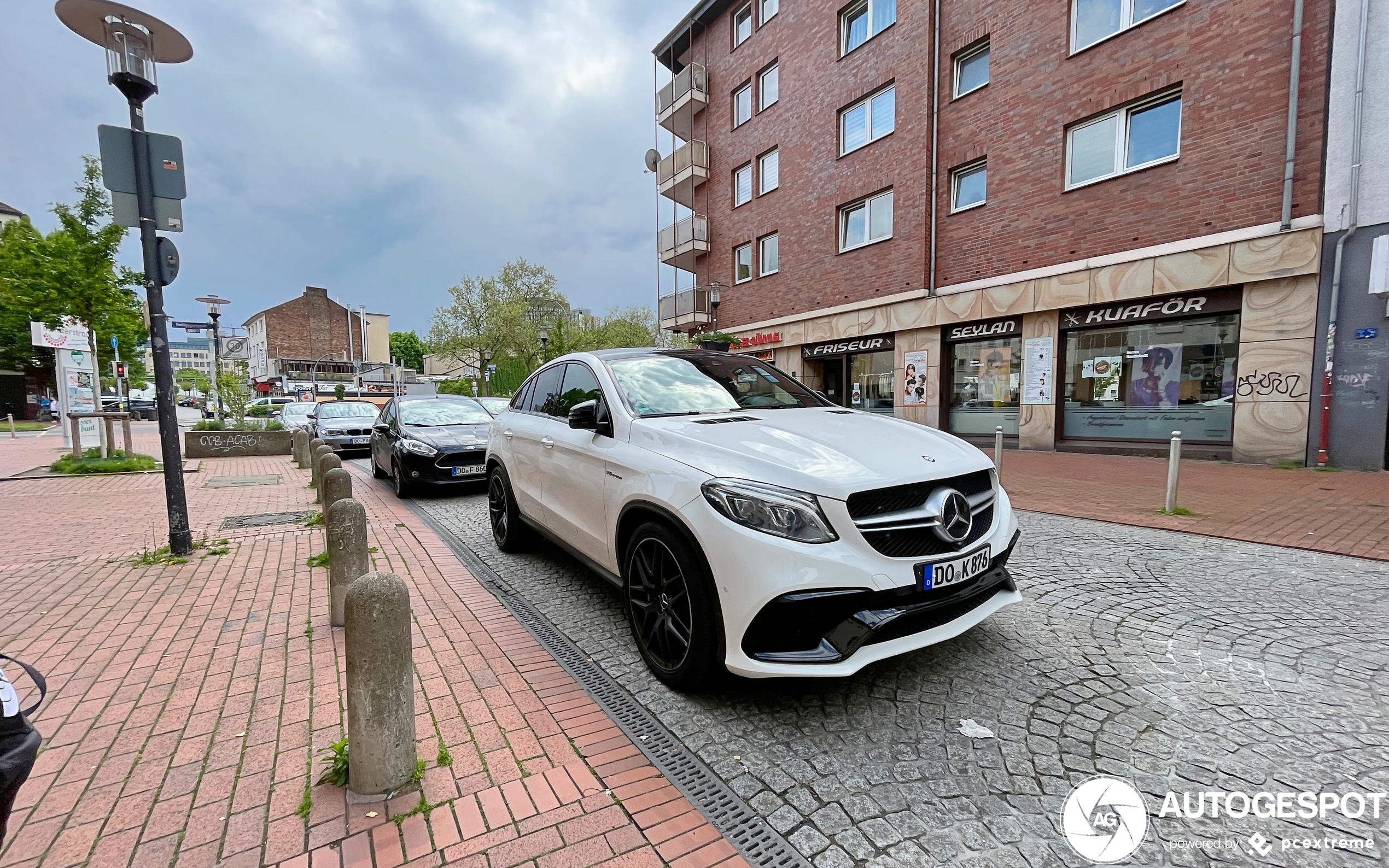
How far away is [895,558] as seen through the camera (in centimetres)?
250

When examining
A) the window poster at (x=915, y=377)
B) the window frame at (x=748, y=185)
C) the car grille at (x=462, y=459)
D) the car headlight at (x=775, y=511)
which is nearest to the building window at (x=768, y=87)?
the window frame at (x=748, y=185)

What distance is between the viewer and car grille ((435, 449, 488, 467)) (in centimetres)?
827

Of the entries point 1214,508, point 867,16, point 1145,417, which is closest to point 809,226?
point 867,16

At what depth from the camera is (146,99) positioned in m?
4.98

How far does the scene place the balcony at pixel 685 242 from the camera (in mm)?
22969

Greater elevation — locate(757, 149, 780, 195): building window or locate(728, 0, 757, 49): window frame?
locate(728, 0, 757, 49): window frame

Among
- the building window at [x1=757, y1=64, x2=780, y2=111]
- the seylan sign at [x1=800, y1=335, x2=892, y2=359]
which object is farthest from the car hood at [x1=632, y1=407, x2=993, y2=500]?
the building window at [x1=757, y1=64, x2=780, y2=111]

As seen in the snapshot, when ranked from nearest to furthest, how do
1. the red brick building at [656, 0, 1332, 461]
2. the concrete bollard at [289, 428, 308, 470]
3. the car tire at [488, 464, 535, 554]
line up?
the car tire at [488, 464, 535, 554], the red brick building at [656, 0, 1332, 461], the concrete bollard at [289, 428, 308, 470]

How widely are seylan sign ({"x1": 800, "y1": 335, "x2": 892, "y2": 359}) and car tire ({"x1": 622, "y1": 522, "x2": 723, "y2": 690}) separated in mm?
14551

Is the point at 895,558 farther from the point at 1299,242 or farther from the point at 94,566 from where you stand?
the point at 1299,242

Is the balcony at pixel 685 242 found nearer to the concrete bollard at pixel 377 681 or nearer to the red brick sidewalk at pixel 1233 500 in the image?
the red brick sidewalk at pixel 1233 500

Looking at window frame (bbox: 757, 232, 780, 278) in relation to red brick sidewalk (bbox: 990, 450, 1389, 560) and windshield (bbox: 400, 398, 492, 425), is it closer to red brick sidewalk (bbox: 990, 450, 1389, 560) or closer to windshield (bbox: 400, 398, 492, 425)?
red brick sidewalk (bbox: 990, 450, 1389, 560)

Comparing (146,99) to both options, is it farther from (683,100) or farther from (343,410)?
(683,100)

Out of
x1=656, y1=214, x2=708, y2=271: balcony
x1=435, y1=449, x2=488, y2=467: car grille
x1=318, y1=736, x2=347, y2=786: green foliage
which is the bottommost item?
x1=318, y1=736, x2=347, y2=786: green foliage
